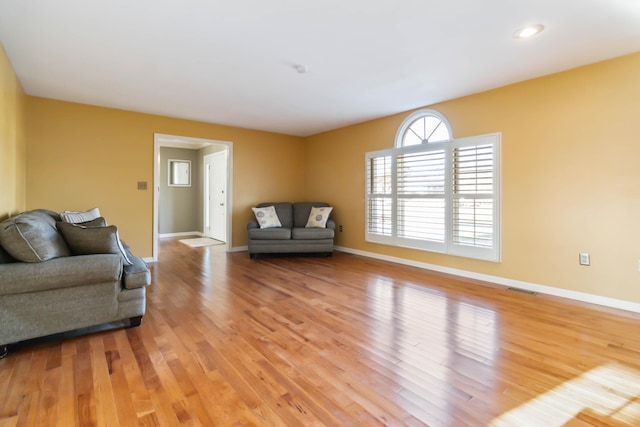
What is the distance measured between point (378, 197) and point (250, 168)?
265cm

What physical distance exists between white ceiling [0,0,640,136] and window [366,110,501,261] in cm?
66

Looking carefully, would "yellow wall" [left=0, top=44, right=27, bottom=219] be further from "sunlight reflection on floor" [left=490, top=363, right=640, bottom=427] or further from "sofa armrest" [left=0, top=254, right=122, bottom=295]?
"sunlight reflection on floor" [left=490, top=363, right=640, bottom=427]

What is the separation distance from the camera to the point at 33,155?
409 cm

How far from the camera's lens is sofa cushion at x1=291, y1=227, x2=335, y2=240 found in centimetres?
522

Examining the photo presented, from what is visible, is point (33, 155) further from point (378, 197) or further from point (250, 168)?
point (378, 197)

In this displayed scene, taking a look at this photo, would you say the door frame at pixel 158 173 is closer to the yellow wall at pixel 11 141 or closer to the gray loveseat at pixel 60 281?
the yellow wall at pixel 11 141

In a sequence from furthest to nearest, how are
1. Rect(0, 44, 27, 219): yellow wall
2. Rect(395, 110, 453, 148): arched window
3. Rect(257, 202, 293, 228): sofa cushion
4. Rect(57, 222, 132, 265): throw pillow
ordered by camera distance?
Rect(257, 202, 293, 228): sofa cushion < Rect(395, 110, 453, 148): arched window < Rect(0, 44, 27, 219): yellow wall < Rect(57, 222, 132, 265): throw pillow

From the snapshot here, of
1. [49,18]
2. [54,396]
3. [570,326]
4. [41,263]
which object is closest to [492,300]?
[570,326]

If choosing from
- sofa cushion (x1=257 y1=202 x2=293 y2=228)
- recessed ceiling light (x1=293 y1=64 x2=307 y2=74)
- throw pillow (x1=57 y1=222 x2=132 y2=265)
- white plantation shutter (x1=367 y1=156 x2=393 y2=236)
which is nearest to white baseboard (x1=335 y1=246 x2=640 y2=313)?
white plantation shutter (x1=367 y1=156 x2=393 y2=236)

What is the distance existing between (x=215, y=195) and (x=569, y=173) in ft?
22.0

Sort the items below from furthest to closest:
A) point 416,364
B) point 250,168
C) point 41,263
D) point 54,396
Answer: point 250,168 → point 41,263 → point 416,364 → point 54,396

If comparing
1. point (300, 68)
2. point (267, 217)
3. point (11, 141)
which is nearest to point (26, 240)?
point (11, 141)

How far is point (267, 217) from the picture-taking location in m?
5.52

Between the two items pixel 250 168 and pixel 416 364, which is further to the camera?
pixel 250 168
